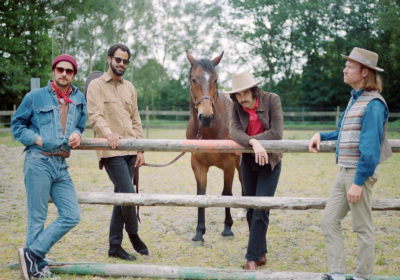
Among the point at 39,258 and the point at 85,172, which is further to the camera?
the point at 85,172

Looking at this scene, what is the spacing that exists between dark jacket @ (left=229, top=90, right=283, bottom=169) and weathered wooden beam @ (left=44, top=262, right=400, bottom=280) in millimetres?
1008

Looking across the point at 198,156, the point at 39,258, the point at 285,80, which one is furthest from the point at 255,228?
A: the point at 285,80

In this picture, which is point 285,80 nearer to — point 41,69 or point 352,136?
point 41,69

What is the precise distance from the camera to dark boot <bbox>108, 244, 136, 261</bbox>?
155 inches

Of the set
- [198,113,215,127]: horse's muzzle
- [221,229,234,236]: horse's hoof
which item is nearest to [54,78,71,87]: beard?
[198,113,215,127]: horse's muzzle

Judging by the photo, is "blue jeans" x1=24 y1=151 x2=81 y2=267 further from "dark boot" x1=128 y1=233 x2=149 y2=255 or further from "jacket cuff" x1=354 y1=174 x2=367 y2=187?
"jacket cuff" x1=354 y1=174 x2=367 y2=187

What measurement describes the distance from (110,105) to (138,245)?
5.36 feet

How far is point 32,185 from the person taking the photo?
306cm

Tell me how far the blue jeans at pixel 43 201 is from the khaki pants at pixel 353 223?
2183 millimetres

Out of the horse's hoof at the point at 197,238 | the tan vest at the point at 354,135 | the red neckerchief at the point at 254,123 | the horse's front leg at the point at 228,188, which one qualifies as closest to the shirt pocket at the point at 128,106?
the red neckerchief at the point at 254,123

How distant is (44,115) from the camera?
10.3ft

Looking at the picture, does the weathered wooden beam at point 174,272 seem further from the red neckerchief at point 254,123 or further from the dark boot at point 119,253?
the red neckerchief at point 254,123

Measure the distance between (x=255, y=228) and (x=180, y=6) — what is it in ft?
128

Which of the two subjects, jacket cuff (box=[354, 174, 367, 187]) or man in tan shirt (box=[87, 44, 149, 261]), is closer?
jacket cuff (box=[354, 174, 367, 187])
